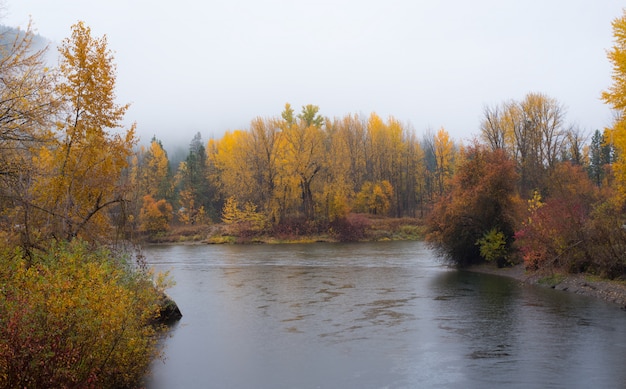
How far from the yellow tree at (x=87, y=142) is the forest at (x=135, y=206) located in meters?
0.05

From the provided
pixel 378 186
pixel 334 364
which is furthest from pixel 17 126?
pixel 378 186

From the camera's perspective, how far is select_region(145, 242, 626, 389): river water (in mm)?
13500

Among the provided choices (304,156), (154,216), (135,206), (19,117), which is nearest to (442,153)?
(304,156)

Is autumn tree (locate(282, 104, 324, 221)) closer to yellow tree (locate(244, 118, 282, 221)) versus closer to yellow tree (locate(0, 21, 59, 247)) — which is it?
yellow tree (locate(244, 118, 282, 221))

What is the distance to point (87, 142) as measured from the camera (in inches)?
812

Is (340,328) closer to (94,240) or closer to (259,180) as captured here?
(94,240)

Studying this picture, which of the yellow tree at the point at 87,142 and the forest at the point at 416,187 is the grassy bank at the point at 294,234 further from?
the yellow tree at the point at 87,142

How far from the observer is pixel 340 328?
61.7ft

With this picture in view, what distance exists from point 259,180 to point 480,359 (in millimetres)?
58300

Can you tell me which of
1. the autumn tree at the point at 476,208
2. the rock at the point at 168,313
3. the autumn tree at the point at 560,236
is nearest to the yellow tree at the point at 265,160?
the autumn tree at the point at 476,208

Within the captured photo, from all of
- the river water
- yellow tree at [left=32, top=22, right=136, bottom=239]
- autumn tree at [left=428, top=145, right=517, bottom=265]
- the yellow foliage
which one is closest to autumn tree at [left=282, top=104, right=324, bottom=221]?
the yellow foliage

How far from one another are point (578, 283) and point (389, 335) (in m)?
12.9

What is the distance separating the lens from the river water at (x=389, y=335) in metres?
13.5

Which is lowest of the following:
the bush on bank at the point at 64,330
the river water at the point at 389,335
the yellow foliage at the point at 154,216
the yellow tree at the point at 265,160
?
the river water at the point at 389,335
